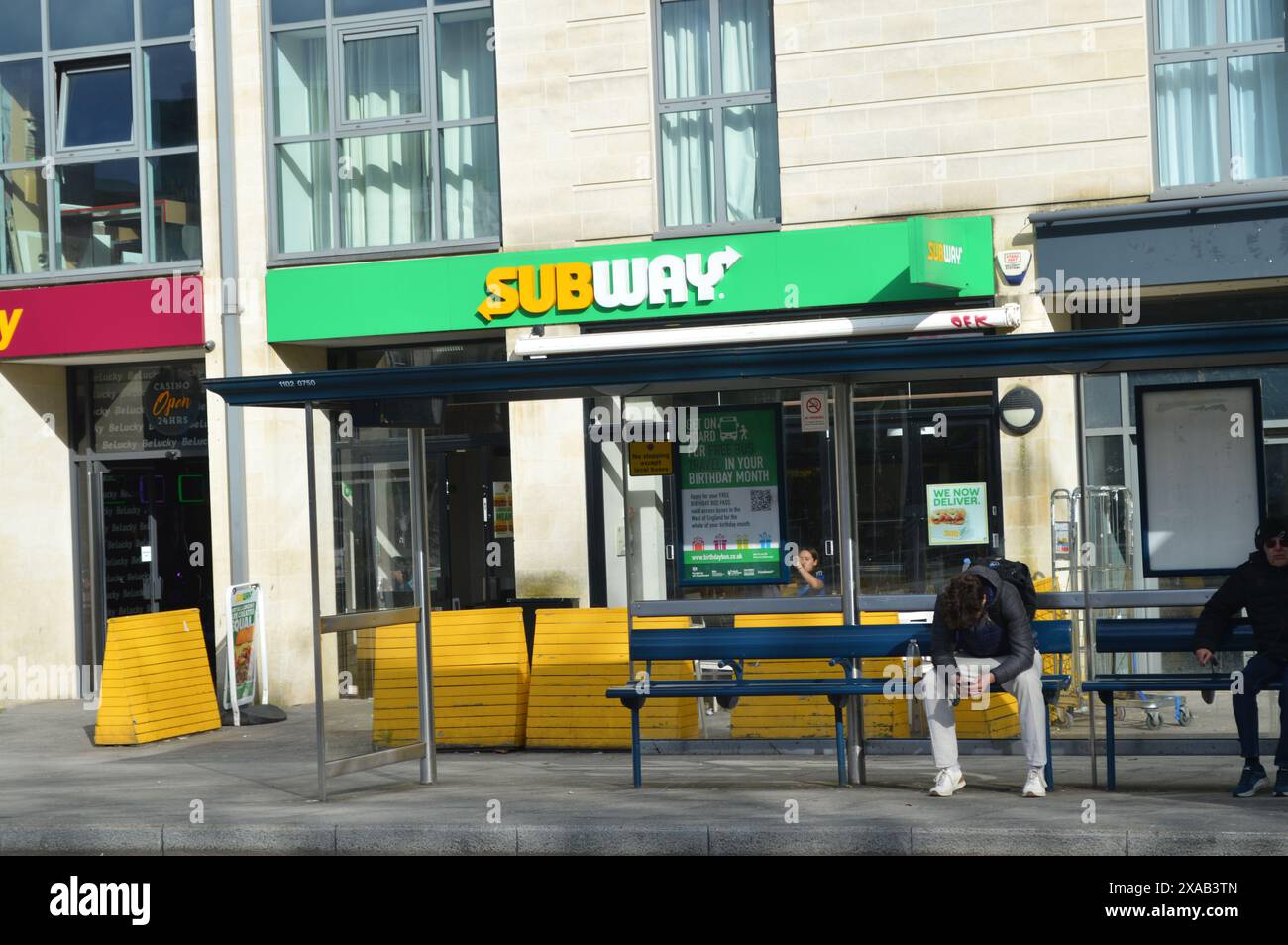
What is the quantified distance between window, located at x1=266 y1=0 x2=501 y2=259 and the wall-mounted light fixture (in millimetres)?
5244

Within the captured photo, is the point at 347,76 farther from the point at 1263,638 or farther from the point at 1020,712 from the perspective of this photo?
the point at 1263,638

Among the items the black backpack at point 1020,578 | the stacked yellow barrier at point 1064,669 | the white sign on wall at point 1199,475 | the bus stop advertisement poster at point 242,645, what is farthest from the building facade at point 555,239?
the white sign on wall at point 1199,475

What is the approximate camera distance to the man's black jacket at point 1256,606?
31.6 feet

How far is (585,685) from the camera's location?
12.6 m

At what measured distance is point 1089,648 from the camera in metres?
11.1

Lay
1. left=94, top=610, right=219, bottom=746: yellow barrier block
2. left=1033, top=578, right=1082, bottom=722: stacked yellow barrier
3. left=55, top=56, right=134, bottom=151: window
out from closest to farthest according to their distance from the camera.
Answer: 1. left=1033, top=578, right=1082, bottom=722: stacked yellow barrier
2. left=94, top=610, right=219, bottom=746: yellow barrier block
3. left=55, top=56, right=134, bottom=151: window

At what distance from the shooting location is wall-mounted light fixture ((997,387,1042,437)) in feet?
47.7

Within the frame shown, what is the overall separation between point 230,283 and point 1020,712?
1006cm

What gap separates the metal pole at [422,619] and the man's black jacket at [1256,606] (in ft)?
16.0

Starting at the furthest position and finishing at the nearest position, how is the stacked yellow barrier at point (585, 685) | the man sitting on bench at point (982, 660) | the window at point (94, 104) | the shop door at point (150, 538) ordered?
the shop door at point (150, 538) → the window at point (94, 104) → the stacked yellow barrier at point (585, 685) → the man sitting on bench at point (982, 660)

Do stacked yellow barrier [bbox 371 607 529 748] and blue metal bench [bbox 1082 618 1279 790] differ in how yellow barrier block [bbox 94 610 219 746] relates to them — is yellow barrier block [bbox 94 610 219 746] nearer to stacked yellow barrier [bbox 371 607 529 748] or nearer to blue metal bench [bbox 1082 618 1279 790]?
stacked yellow barrier [bbox 371 607 529 748]

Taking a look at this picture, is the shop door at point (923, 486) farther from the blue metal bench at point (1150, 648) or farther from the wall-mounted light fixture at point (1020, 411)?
the blue metal bench at point (1150, 648)

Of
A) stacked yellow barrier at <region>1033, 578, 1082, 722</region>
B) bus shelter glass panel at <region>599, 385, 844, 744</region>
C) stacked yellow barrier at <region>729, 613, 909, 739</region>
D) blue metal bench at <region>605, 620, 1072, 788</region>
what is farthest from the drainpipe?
stacked yellow barrier at <region>1033, 578, 1082, 722</region>
